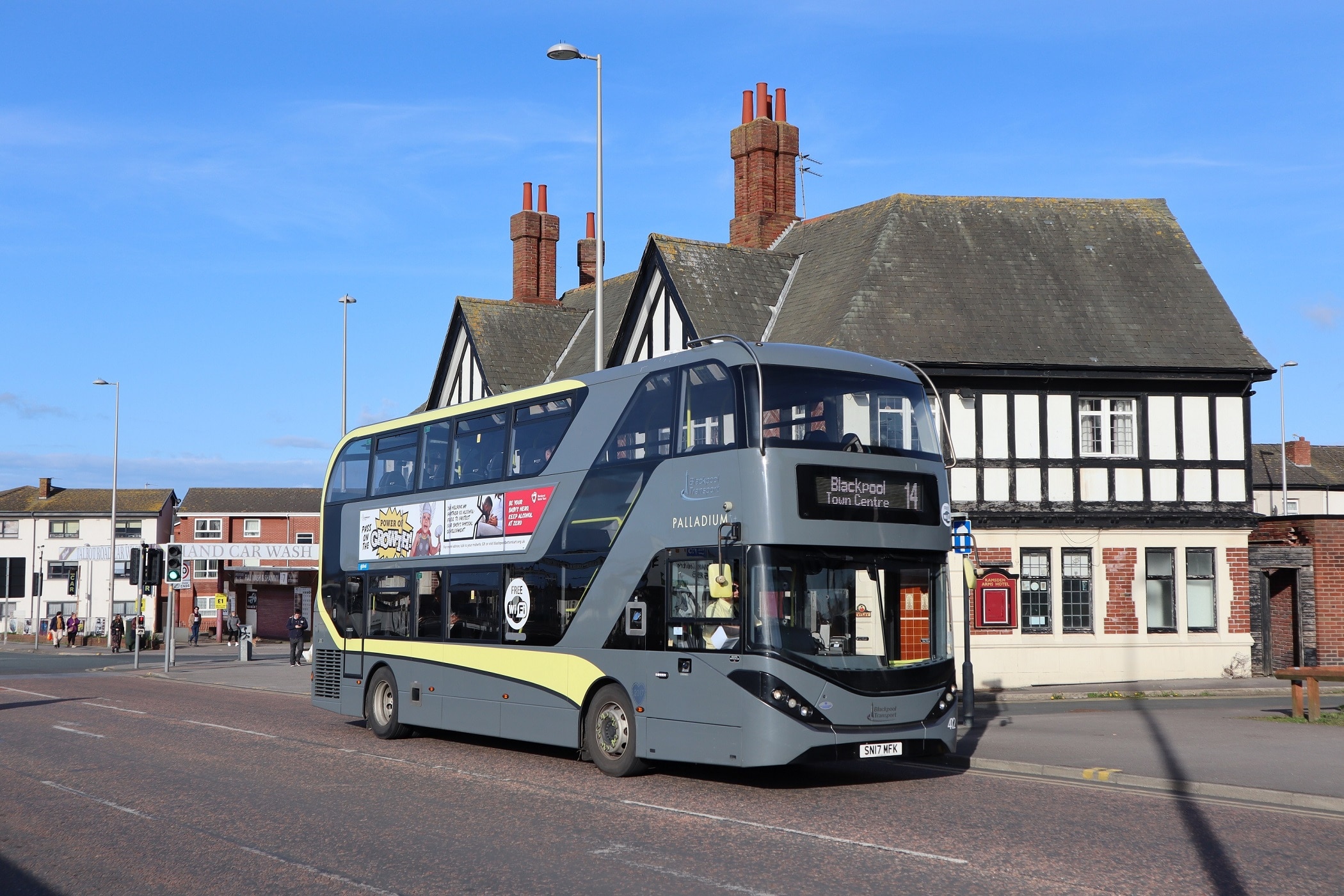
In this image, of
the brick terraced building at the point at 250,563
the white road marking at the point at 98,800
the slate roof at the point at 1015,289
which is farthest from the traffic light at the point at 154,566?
the brick terraced building at the point at 250,563

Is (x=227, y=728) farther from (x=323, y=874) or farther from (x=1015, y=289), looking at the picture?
(x=1015, y=289)

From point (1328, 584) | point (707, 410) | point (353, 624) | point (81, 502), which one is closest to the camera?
point (707, 410)

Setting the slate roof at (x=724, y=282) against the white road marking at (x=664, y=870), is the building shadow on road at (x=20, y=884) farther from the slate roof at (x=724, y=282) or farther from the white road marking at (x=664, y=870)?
the slate roof at (x=724, y=282)

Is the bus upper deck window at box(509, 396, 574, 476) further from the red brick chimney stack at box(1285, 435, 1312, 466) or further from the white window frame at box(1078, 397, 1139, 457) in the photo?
the red brick chimney stack at box(1285, 435, 1312, 466)

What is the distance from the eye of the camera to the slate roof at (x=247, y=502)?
85.1 m

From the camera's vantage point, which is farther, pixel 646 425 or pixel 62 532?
pixel 62 532

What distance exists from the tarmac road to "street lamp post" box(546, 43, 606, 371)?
7.96 m

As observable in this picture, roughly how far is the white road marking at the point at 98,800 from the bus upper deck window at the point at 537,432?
5.91 m

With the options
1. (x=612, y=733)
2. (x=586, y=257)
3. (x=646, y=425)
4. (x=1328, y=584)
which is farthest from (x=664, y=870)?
(x=586, y=257)

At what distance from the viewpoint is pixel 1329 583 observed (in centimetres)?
3022

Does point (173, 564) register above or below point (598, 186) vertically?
below

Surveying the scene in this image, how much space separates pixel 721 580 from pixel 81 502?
84489mm

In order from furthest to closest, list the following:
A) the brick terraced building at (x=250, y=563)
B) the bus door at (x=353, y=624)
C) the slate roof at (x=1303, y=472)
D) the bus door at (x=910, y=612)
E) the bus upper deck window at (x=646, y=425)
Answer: the brick terraced building at (x=250, y=563)
the slate roof at (x=1303, y=472)
the bus door at (x=353, y=624)
the bus upper deck window at (x=646, y=425)
the bus door at (x=910, y=612)

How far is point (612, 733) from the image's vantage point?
13984mm
